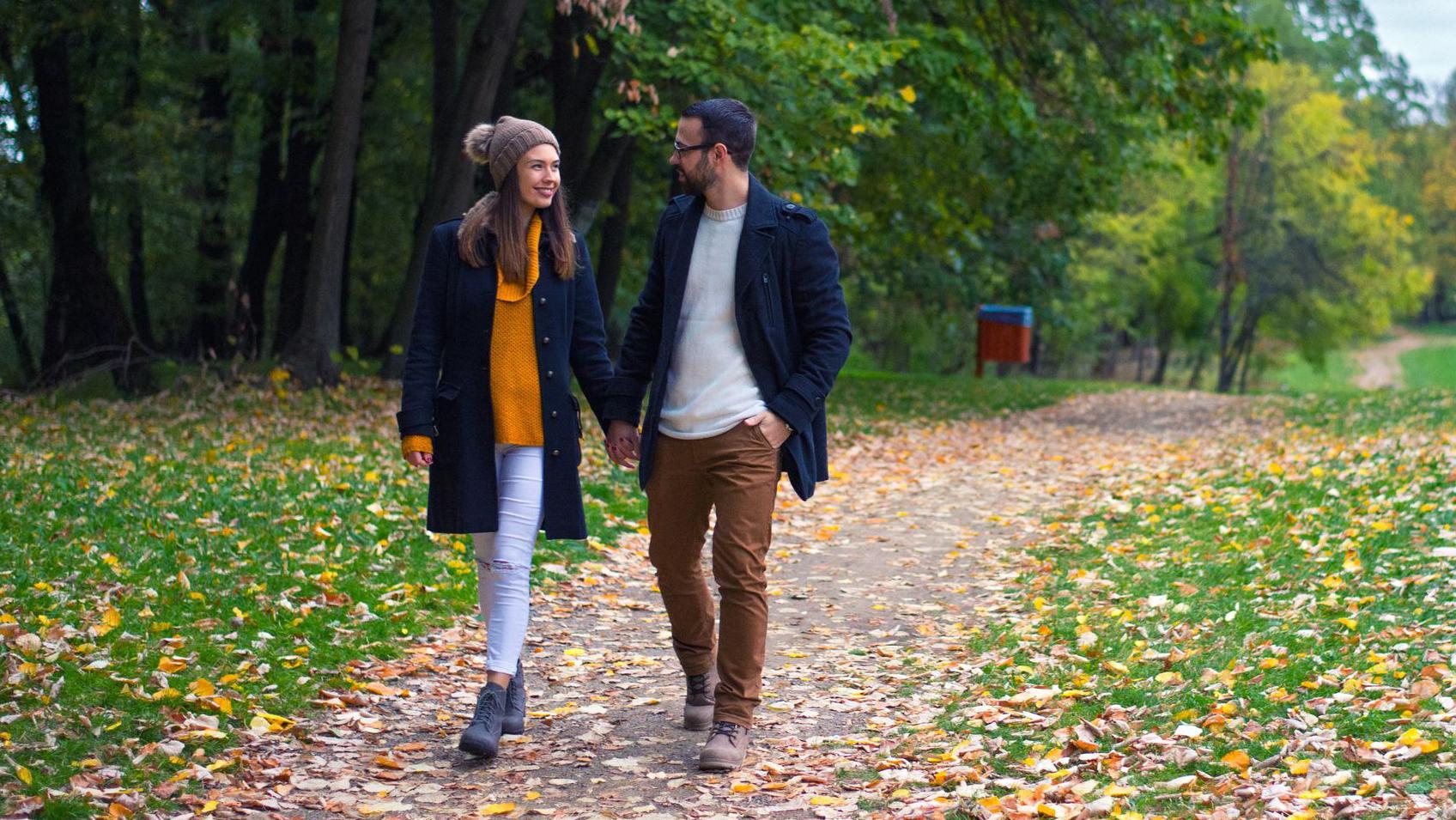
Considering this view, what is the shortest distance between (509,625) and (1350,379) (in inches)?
2355

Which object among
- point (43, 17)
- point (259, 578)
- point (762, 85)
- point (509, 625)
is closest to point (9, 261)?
point (43, 17)

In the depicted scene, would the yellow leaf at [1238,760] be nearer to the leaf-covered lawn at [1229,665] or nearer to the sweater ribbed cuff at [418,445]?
the leaf-covered lawn at [1229,665]

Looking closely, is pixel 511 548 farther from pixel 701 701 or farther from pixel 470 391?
pixel 701 701

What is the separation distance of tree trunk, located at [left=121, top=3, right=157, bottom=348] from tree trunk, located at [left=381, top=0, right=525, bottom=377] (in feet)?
13.5

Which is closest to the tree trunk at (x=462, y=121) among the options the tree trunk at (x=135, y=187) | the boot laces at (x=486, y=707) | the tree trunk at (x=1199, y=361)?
the tree trunk at (x=135, y=187)

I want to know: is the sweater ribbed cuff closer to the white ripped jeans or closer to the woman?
the woman

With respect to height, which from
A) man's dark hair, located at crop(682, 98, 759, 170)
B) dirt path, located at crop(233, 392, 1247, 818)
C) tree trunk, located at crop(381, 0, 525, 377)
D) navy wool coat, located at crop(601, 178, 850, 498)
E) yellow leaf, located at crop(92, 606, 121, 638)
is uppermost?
tree trunk, located at crop(381, 0, 525, 377)

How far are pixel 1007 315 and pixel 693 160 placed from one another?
80.8 feet

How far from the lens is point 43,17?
1516cm

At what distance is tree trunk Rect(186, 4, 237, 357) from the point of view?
1881cm

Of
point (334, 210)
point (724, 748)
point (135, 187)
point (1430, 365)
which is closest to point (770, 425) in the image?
point (724, 748)

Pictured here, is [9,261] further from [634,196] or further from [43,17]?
[634,196]

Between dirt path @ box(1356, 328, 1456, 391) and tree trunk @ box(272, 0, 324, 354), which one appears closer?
tree trunk @ box(272, 0, 324, 354)

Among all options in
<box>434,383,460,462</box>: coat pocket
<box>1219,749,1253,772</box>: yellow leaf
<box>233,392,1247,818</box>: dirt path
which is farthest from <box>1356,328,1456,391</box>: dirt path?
<box>434,383,460,462</box>: coat pocket
